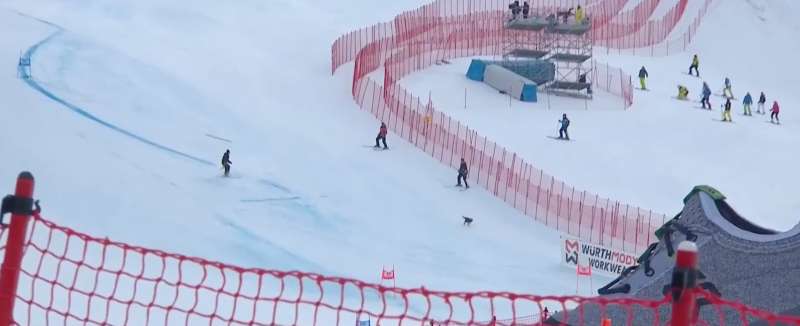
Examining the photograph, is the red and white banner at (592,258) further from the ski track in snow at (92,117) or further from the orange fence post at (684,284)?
the orange fence post at (684,284)

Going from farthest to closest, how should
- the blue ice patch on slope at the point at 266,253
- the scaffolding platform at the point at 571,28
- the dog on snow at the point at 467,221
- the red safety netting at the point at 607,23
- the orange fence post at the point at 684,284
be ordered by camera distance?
the red safety netting at the point at 607,23
the scaffolding platform at the point at 571,28
the dog on snow at the point at 467,221
the blue ice patch on slope at the point at 266,253
the orange fence post at the point at 684,284

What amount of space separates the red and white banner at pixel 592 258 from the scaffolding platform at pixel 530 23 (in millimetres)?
13799

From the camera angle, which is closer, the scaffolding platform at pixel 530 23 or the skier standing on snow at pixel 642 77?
the skier standing on snow at pixel 642 77

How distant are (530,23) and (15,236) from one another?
82.9 ft

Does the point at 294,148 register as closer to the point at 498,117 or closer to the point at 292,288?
the point at 498,117

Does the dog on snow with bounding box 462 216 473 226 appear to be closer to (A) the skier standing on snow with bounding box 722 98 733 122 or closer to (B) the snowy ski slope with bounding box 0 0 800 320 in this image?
(B) the snowy ski slope with bounding box 0 0 800 320

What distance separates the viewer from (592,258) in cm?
1423

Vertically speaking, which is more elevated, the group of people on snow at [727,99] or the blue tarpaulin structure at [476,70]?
the blue tarpaulin structure at [476,70]

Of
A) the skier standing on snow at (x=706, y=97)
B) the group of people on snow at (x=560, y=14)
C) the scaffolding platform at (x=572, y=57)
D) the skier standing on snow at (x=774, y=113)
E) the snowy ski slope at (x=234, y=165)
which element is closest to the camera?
the snowy ski slope at (x=234, y=165)

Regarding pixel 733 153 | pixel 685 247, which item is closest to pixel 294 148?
pixel 733 153

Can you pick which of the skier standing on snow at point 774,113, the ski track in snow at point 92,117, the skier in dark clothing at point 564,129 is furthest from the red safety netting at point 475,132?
the ski track in snow at point 92,117

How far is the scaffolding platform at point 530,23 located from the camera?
28.0 metres

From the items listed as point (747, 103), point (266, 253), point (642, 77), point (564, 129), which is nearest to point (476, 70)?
point (642, 77)

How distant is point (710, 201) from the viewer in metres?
4.20
